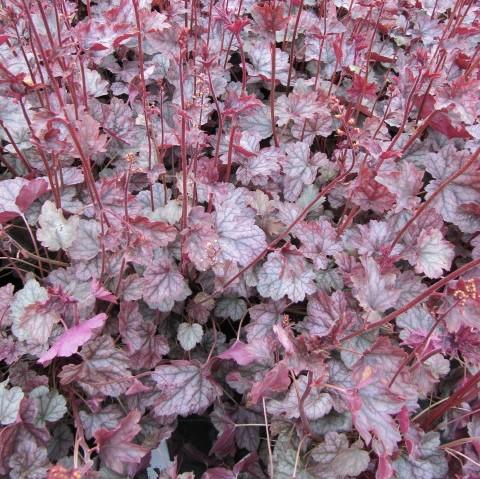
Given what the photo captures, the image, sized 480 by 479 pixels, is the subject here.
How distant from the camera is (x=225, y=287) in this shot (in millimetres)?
1492

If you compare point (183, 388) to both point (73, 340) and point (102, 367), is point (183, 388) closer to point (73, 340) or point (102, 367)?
point (102, 367)

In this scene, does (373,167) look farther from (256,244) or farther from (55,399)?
(55,399)

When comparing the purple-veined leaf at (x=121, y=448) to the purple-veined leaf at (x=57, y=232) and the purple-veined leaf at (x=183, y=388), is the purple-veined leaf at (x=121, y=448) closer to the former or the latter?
the purple-veined leaf at (x=183, y=388)

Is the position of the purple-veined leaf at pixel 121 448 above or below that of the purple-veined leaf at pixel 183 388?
above

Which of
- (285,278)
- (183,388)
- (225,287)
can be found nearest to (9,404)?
(183,388)

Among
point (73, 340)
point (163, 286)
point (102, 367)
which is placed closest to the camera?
point (73, 340)

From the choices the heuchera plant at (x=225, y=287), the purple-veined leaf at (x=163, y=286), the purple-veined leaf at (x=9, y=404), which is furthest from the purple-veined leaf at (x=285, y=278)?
the purple-veined leaf at (x=9, y=404)

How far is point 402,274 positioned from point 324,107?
66 centimetres

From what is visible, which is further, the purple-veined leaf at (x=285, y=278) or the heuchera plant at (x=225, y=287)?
the purple-veined leaf at (x=285, y=278)

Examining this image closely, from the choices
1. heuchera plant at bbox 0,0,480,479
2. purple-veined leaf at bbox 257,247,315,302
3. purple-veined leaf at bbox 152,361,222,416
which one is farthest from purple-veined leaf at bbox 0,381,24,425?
purple-veined leaf at bbox 257,247,315,302

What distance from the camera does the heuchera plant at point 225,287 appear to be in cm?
125

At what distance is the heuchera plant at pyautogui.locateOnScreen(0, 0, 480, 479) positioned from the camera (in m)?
1.25

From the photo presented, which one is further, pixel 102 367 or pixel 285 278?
pixel 285 278

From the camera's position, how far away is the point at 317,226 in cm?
160
